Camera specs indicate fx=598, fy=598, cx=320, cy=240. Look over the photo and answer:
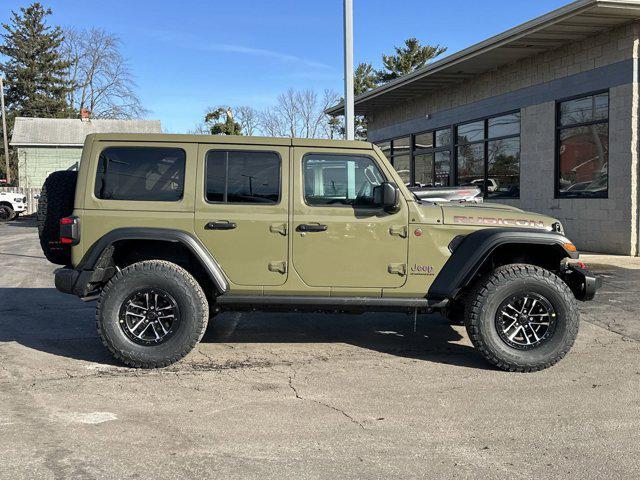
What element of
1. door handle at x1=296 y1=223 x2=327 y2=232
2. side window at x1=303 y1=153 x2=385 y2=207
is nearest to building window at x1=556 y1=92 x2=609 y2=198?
side window at x1=303 y1=153 x2=385 y2=207

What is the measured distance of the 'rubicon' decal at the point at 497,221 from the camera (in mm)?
Result: 5289

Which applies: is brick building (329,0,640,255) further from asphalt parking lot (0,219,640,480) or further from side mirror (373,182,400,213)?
side mirror (373,182,400,213)

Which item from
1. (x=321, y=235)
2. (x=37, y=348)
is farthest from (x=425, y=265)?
(x=37, y=348)

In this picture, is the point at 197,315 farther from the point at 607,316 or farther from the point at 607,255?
the point at 607,255

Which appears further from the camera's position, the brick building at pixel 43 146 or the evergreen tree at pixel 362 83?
the evergreen tree at pixel 362 83

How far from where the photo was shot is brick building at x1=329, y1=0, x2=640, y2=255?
39.7 feet

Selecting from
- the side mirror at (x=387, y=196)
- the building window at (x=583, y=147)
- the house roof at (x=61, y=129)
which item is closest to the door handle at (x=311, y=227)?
the side mirror at (x=387, y=196)

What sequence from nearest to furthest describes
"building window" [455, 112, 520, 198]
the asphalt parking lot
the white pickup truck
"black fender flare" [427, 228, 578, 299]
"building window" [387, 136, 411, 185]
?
the asphalt parking lot < "black fender flare" [427, 228, 578, 299] < "building window" [455, 112, 520, 198] < "building window" [387, 136, 411, 185] < the white pickup truck

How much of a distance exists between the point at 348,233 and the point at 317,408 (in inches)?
62.5

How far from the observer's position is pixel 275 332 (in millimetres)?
6641

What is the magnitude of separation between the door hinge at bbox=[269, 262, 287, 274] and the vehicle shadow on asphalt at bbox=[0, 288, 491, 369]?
1238mm

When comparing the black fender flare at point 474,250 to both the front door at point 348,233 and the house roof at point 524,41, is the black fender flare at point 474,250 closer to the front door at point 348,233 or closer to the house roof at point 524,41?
the front door at point 348,233

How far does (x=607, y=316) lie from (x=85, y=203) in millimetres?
6119

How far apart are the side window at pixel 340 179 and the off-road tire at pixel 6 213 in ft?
88.3
